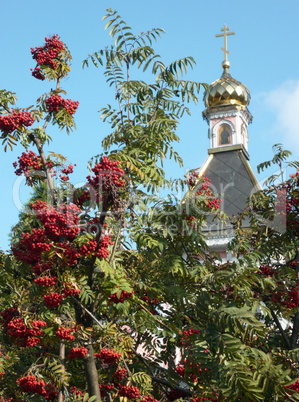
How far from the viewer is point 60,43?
8250 millimetres

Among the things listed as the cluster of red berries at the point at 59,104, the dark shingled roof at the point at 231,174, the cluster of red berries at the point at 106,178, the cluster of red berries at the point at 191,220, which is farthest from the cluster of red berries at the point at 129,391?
the dark shingled roof at the point at 231,174

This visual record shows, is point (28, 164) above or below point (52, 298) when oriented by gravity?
above

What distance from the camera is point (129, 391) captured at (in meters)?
6.82

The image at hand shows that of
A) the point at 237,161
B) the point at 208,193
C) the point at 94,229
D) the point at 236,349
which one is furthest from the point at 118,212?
the point at 237,161

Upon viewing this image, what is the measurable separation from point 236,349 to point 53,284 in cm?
200

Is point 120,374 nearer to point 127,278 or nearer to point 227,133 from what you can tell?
point 127,278

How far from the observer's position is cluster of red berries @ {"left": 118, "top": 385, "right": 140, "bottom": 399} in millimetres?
6801

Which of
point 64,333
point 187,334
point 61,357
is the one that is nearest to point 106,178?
point 64,333

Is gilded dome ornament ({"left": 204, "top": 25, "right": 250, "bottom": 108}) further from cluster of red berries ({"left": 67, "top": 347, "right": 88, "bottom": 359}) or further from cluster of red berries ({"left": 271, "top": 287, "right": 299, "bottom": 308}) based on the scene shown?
cluster of red berries ({"left": 67, "top": 347, "right": 88, "bottom": 359})

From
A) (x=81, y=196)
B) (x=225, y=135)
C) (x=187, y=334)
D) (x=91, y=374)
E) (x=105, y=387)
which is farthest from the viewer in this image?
(x=225, y=135)

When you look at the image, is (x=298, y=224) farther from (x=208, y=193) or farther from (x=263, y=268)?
(x=208, y=193)

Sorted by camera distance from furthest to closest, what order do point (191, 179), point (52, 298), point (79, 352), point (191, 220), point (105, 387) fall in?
point (191, 179), point (191, 220), point (105, 387), point (79, 352), point (52, 298)

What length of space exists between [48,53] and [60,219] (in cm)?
251

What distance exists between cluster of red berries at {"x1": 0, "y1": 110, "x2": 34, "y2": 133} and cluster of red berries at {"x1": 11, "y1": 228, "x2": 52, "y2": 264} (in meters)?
1.32
